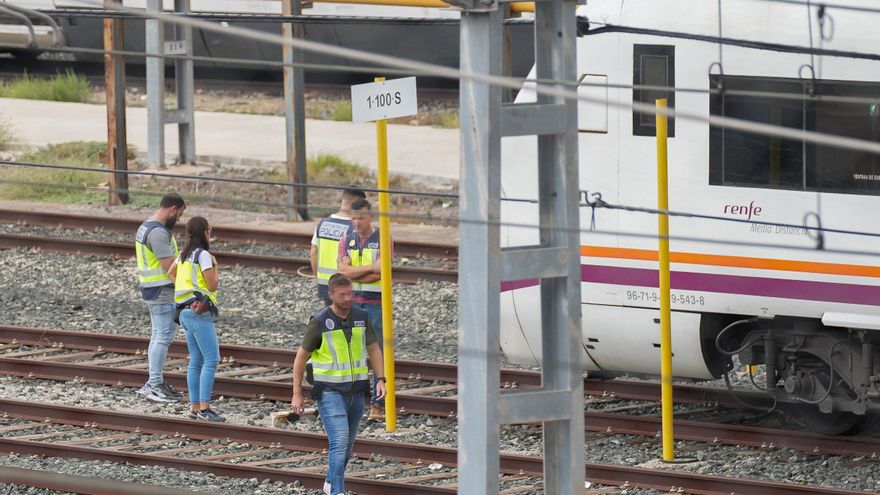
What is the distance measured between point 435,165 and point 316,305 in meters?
6.07

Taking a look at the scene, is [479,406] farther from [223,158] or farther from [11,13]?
[223,158]

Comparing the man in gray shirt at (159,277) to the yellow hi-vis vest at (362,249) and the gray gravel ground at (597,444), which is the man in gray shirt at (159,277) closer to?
the gray gravel ground at (597,444)

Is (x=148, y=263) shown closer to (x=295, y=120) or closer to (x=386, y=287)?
(x=386, y=287)

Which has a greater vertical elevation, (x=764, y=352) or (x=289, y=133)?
(x=289, y=133)

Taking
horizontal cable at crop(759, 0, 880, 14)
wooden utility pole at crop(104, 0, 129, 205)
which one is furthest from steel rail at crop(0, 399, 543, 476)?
wooden utility pole at crop(104, 0, 129, 205)

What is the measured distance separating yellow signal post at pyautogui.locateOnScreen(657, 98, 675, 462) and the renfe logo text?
0.46 meters

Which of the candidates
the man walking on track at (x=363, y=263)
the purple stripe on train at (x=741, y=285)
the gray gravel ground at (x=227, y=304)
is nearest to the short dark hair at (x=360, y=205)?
the man walking on track at (x=363, y=263)

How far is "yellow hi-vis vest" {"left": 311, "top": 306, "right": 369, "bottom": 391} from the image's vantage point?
30.3ft

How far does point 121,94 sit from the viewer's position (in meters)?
18.4

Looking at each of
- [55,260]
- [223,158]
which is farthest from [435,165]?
[55,260]

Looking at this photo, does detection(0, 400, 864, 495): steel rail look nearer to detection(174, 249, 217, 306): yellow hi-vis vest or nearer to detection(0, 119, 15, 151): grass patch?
detection(174, 249, 217, 306): yellow hi-vis vest

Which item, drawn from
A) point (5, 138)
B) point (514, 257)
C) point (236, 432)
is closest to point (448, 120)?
point (5, 138)

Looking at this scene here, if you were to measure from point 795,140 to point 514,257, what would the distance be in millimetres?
3578

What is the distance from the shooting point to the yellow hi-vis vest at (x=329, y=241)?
1142 centimetres
